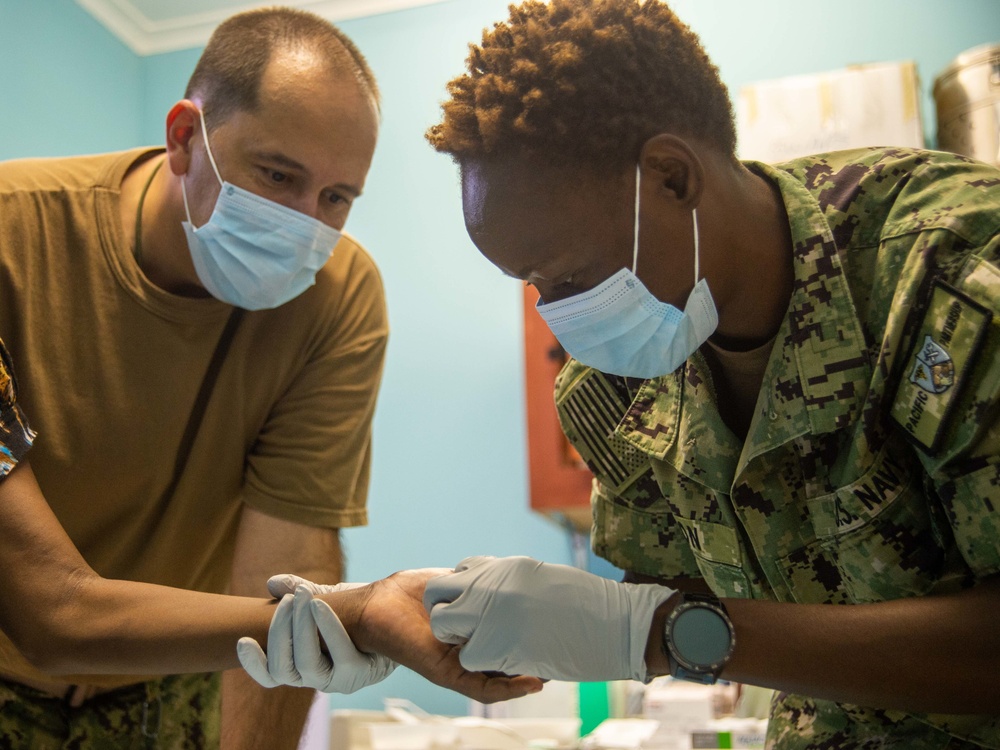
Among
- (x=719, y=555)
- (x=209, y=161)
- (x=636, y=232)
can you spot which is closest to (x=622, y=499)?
(x=719, y=555)

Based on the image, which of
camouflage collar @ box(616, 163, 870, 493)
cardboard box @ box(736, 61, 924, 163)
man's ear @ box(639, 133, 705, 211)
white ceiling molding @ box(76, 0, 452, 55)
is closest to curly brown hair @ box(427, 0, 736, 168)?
man's ear @ box(639, 133, 705, 211)

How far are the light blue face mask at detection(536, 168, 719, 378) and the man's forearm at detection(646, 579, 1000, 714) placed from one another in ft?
1.10

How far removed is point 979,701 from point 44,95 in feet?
10.8

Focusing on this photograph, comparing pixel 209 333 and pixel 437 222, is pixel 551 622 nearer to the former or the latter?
pixel 209 333

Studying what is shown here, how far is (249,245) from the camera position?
1645mm

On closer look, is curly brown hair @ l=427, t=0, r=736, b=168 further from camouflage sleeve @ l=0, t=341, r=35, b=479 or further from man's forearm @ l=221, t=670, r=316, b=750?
man's forearm @ l=221, t=670, r=316, b=750

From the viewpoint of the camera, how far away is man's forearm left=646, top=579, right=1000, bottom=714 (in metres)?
1.03

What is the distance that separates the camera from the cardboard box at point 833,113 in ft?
8.88

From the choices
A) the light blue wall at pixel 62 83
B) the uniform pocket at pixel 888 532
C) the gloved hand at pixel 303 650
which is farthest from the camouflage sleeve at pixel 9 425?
the light blue wall at pixel 62 83

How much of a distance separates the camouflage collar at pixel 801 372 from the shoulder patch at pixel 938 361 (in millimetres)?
82

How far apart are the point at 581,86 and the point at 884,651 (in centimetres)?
71

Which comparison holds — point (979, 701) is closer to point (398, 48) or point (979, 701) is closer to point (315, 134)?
point (315, 134)

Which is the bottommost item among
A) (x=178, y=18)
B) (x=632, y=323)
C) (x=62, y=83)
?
(x=632, y=323)

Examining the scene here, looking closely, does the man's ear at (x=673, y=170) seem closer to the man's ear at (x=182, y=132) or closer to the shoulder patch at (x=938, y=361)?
the shoulder patch at (x=938, y=361)
